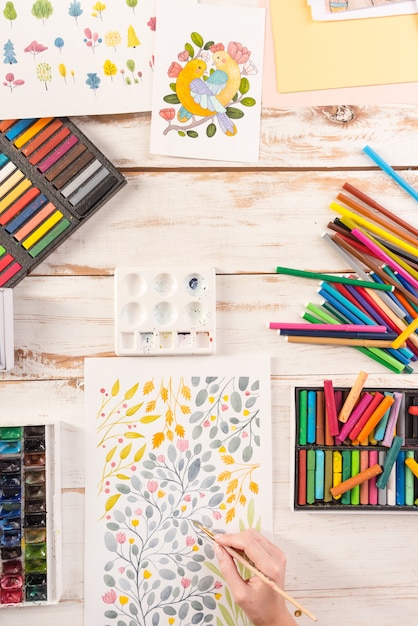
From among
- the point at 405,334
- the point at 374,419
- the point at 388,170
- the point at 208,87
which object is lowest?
the point at 374,419

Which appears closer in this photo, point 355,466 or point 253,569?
point 253,569

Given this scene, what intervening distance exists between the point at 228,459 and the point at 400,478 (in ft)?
0.82

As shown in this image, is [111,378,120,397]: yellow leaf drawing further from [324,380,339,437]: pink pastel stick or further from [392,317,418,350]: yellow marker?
[392,317,418,350]: yellow marker

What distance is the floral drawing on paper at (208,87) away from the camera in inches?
35.1

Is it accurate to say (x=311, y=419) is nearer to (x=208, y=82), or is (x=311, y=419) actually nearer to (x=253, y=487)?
(x=253, y=487)

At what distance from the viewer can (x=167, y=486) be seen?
91 centimetres

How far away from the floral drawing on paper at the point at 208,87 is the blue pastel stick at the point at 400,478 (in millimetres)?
527

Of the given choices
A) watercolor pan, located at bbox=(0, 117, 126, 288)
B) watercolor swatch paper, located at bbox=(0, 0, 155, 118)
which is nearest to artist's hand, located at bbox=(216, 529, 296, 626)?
watercolor pan, located at bbox=(0, 117, 126, 288)

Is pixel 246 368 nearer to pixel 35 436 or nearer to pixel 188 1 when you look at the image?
pixel 35 436

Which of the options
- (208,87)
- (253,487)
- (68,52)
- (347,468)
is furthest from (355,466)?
(68,52)

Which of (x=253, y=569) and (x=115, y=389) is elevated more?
(x=115, y=389)

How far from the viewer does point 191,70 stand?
89 centimetres

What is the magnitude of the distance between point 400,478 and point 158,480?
0.35 m

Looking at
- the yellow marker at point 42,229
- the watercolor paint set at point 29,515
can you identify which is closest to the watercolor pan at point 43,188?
the yellow marker at point 42,229
